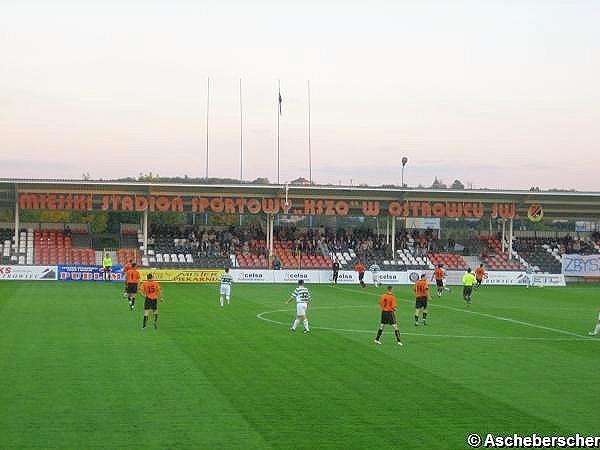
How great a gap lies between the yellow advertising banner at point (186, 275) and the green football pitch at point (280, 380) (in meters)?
21.0

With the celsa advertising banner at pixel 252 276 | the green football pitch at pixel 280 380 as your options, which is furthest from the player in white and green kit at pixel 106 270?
the green football pitch at pixel 280 380

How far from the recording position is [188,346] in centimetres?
2562

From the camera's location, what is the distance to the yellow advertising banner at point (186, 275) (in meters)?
58.3

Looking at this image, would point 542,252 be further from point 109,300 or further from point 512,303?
point 109,300

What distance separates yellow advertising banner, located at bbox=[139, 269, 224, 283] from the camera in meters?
58.3

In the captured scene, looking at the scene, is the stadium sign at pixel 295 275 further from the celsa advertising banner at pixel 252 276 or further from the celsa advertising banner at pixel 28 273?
the celsa advertising banner at pixel 28 273

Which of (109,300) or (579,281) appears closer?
(109,300)

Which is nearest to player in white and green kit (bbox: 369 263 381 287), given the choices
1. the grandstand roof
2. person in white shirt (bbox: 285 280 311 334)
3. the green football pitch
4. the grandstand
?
the grandstand

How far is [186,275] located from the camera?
5903cm

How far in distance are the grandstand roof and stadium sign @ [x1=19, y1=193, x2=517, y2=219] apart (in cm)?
28

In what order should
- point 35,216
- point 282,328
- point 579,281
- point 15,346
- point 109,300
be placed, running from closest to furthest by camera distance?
point 15,346
point 282,328
point 109,300
point 579,281
point 35,216

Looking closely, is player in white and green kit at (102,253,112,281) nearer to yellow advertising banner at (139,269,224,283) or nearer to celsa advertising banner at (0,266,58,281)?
yellow advertising banner at (139,269,224,283)

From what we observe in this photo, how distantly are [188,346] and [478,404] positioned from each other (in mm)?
10198

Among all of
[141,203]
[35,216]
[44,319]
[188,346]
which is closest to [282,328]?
[188,346]
